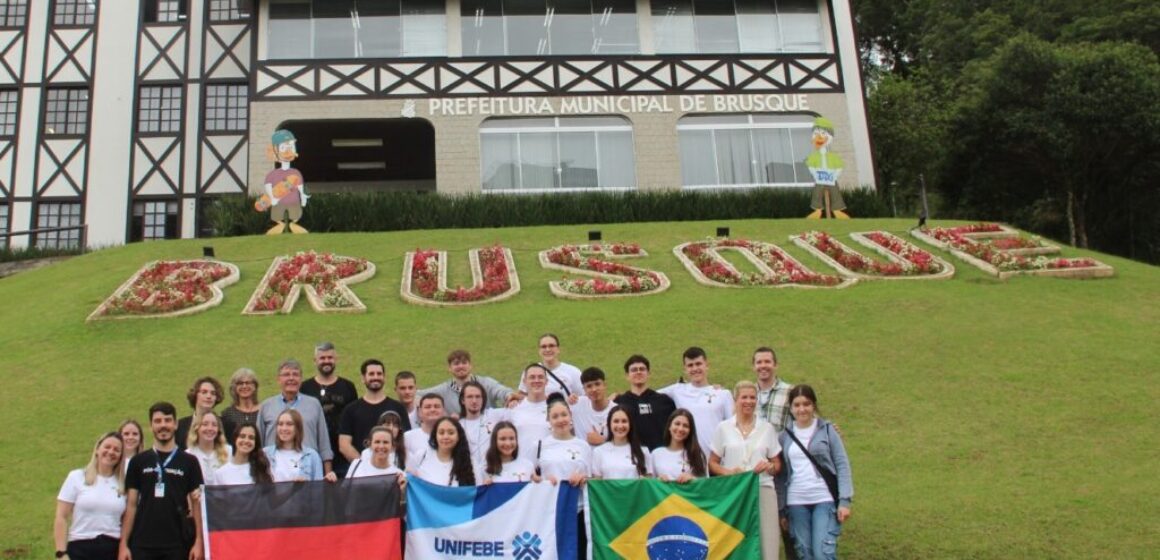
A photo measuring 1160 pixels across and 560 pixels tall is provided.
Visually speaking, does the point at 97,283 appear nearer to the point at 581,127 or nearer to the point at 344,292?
the point at 344,292

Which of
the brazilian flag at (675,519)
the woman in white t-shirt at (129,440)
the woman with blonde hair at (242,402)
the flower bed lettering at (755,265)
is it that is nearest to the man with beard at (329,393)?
the woman with blonde hair at (242,402)

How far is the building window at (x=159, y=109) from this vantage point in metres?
34.1

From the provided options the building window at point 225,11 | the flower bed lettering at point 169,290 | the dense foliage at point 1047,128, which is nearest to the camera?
the flower bed lettering at point 169,290

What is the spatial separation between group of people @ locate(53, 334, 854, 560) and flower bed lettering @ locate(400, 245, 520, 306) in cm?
914

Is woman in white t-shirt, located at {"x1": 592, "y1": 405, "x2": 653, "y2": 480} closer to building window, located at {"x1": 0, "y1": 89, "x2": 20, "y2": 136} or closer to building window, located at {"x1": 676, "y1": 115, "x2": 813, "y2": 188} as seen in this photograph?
building window, located at {"x1": 676, "y1": 115, "x2": 813, "y2": 188}

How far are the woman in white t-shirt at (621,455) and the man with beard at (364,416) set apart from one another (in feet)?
6.57

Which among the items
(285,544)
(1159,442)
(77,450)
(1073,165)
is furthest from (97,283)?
(1073,165)

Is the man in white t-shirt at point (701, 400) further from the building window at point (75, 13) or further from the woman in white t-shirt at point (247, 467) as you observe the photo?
the building window at point (75, 13)

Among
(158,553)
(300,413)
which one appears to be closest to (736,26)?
(300,413)

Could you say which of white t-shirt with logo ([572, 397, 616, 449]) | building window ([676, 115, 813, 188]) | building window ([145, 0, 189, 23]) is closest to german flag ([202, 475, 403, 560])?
white t-shirt with logo ([572, 397, 616, 449])

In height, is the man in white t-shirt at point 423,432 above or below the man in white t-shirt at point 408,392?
below

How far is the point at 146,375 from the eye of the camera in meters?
15.1

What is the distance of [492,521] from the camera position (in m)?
8.40

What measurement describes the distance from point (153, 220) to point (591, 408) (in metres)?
28.5
